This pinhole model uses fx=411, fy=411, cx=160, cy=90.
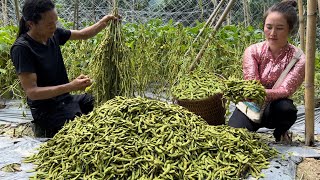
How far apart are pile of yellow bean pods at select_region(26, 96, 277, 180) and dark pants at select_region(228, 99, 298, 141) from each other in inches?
10.3

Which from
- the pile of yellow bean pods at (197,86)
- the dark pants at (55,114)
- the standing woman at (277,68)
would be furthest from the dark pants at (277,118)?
the dark pants at (55,114)

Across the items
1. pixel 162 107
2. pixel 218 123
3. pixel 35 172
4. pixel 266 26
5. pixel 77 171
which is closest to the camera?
pixel 77 171

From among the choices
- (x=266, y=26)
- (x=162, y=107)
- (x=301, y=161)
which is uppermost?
(x=266, y=26)

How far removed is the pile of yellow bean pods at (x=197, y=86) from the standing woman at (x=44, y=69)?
2.61ft

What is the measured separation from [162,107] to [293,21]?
1096 mm

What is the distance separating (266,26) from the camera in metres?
2.87

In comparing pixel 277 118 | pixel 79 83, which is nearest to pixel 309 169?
pixel 277 118

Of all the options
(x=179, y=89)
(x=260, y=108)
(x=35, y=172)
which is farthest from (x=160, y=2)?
(x=35, y=172)

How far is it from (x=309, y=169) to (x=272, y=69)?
783 millimetres

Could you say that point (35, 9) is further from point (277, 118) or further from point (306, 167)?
point (306, 167)

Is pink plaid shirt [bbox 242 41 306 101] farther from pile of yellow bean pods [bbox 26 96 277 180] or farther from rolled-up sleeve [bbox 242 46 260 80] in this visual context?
pile of yellow bean pods [bbox 26 96 277 180]

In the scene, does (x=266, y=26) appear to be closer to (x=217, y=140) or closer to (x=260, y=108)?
(x=260, y=108)

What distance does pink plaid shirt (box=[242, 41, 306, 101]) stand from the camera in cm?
284

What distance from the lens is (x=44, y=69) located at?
3.11 m
